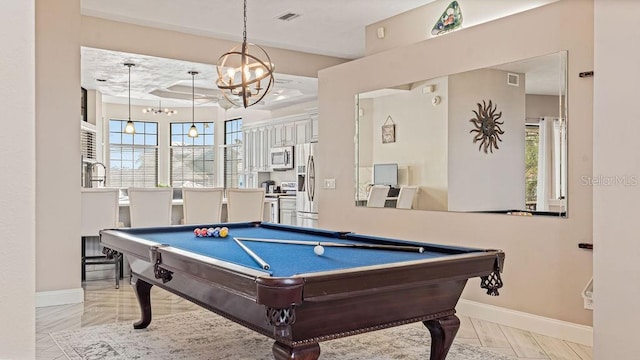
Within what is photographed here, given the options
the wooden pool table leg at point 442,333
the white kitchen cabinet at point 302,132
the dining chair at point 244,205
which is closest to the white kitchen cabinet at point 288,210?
the white kitchen cabinet at point 302,132

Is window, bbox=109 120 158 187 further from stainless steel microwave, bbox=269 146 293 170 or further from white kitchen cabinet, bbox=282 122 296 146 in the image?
white kitchen cabinet, bbox=282 122 296 146

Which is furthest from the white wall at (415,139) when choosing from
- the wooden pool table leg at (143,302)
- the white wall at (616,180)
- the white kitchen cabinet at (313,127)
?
the white kitchen cabinet at (313,127)

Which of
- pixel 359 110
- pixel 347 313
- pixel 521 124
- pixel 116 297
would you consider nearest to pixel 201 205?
pixel 116 297

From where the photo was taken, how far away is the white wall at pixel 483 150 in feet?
13.6

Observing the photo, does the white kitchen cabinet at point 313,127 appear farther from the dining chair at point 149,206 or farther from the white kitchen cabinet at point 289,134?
the dining chair at point 149,206

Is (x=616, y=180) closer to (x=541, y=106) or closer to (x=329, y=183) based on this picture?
(x=541, y=106)

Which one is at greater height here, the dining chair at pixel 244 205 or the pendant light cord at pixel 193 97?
the pendant light cord at pixel 193 97

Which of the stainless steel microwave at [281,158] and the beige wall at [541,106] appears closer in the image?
the beige wall at [541,106]

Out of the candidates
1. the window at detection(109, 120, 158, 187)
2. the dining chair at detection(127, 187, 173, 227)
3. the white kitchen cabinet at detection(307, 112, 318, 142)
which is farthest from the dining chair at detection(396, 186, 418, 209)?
the window at detection(109, 120, 158, 187)

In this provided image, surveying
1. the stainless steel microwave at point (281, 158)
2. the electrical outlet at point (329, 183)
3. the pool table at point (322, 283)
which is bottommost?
the pool table at point (322, 283)
